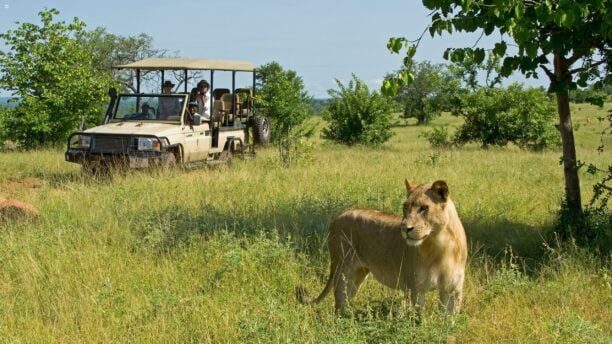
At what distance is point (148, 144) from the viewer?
12.1 m

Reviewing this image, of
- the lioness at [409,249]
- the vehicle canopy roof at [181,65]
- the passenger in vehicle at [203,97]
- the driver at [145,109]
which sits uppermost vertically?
the vehicle canopy roof at [181,65]

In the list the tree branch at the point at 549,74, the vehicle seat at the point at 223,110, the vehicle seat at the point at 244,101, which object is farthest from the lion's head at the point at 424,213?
the vehicle seat at the point at 244,101

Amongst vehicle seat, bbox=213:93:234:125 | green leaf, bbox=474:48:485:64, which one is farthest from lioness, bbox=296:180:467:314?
vehicle seat, bbox=213:93:234:125

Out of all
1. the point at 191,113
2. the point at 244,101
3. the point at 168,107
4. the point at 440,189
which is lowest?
the point at 440,189

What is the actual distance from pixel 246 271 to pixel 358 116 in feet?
63.9

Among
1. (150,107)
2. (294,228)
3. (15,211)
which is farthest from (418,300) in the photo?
(150,107)

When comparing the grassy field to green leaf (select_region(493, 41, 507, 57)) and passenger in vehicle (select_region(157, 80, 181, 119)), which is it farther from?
passenger in vehicle (select_region(157, 80, 181, 119))

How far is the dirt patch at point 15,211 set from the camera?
26.9 feet

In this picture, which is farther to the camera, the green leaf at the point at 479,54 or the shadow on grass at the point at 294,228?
the shadow on grass at the point at 294,228

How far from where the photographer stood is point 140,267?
20.9 feet

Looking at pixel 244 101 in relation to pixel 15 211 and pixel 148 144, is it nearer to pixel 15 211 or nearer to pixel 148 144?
pixel 148 144

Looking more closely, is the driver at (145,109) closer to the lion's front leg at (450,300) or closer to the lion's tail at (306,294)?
the lion's tail at (306,294)

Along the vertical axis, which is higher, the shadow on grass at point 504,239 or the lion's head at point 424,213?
the lion's head at point 424,213

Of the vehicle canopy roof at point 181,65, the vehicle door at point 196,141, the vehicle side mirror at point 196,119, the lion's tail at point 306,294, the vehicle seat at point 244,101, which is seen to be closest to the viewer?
the lion's tail at point 306,294
